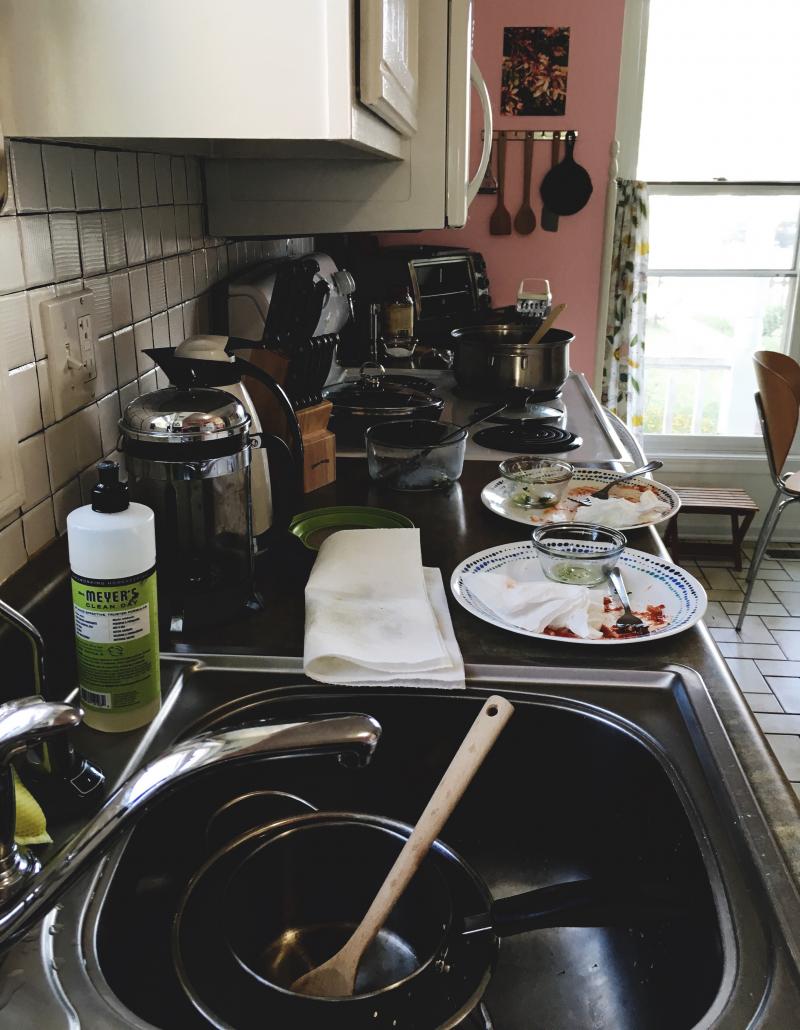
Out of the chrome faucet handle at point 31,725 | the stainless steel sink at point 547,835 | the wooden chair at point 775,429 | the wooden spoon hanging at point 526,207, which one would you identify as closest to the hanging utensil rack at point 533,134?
the wooden spoon hanging at point 526,207

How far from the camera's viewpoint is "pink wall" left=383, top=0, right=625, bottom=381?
142 inches

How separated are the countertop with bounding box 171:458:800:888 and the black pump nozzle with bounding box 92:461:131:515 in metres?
0.27

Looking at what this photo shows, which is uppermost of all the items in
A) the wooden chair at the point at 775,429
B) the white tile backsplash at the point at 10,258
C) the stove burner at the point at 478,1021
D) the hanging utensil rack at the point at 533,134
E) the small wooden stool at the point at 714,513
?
the hanging utensil rack at the point at 533,134

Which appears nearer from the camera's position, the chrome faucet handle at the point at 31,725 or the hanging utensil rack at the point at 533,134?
the chrome faucet handle at the point at 31,725

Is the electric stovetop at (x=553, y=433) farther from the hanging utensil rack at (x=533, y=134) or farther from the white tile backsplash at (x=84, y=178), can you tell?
the hanging utensil rack at (x=533, y=134)

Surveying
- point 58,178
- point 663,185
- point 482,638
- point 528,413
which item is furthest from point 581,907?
point 663,185

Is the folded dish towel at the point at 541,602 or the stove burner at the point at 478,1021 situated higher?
the folded dish towel at the point at 541,602

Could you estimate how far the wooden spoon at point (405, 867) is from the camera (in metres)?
0.68

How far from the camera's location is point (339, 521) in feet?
4.54

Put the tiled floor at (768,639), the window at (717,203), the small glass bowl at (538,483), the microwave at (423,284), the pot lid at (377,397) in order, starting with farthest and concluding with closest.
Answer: the window at (717,203), the microwave at (423,284), the tiled floor at (768,639), the pot lid at (377,397), the small glass bowl at (538,483)

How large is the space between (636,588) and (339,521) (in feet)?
1.46

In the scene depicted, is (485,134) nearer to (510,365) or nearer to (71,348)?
(510,365)

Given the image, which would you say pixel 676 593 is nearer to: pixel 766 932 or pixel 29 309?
pixel 766 932

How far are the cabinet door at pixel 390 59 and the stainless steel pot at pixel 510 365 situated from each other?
0.61m
